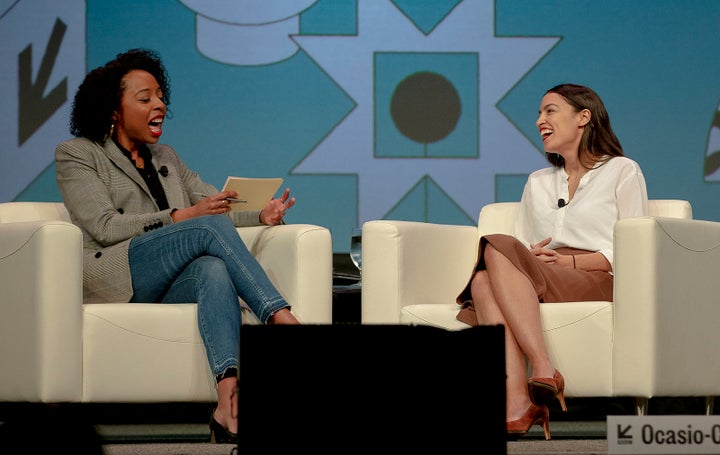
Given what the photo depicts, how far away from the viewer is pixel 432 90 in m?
4.39

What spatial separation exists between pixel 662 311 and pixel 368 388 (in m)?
1.38

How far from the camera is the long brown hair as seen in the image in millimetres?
3363

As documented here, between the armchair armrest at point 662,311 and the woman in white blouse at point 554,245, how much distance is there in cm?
23

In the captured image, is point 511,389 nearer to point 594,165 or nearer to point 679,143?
point 594,165

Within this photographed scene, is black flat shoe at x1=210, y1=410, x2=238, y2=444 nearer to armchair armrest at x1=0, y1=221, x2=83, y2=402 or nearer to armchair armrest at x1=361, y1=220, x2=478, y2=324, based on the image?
armchair armrest at x1=0, y1=221, x2=83, y2=402

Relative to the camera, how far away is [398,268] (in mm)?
3082

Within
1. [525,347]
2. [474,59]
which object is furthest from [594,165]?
[474,59]

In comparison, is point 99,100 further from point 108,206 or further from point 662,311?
point 662,311

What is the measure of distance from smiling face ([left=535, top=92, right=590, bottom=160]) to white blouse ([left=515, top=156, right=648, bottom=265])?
0.12m

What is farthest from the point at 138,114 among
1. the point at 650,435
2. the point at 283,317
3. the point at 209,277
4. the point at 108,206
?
the point at 650,435

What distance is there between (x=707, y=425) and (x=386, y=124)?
9.18ft

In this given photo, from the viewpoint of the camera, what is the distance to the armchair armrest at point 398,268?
10.1 ft

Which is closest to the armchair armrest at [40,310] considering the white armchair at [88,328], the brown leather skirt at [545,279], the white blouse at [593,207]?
the white armchair at [88,328]

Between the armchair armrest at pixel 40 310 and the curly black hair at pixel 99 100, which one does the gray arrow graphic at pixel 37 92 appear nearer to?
the curly black hair at pixel 99 100
